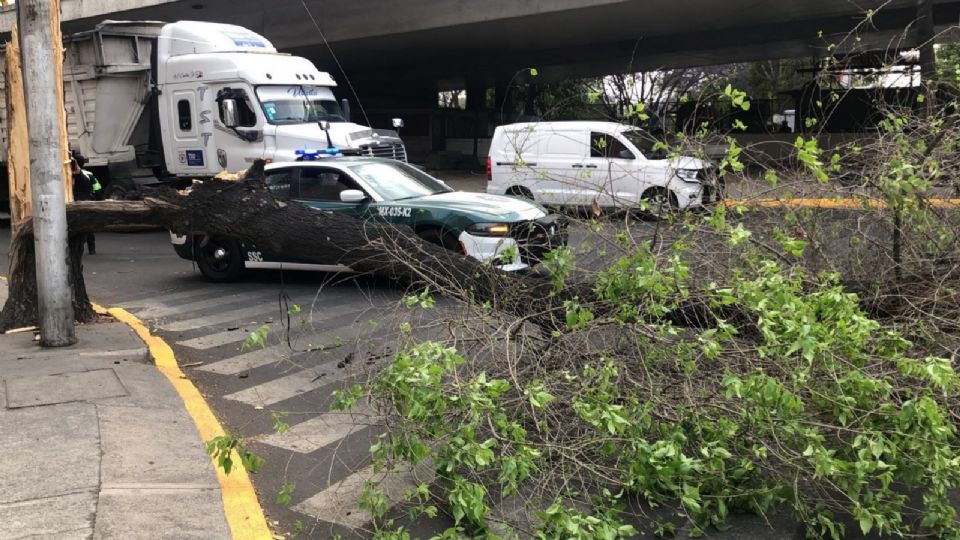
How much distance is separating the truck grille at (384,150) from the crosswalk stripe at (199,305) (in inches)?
199

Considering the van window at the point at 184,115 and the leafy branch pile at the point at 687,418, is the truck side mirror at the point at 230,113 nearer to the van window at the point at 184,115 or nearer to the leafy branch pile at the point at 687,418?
the van window at the point at 184,115

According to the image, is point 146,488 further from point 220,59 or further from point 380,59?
point 380,59

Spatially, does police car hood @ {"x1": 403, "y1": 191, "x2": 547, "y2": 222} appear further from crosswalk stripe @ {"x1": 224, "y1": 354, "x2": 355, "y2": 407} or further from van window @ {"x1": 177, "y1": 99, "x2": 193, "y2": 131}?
van window @ {"x1": 177, "y1": 99, "x2": 193, "y2": 131}

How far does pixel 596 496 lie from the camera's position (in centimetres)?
379

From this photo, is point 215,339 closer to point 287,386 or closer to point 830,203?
point 287,386

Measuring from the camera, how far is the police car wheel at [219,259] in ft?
34.7

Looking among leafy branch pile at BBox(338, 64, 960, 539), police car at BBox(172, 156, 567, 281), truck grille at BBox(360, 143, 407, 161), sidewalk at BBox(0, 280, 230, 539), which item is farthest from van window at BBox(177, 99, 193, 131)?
leafy branch pile at BBox(338, 64, 960, 539)

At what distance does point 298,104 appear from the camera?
14.6 m

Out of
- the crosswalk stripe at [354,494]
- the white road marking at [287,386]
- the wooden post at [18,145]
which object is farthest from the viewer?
the wooden post at [18,145]

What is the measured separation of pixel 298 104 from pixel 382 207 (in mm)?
6041

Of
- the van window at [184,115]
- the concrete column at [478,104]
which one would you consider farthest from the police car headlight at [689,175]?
the concrete column at [478,104]

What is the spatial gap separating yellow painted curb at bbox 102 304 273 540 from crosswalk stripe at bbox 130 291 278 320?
0.65 meters

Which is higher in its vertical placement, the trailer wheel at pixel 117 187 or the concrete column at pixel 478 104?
the concrete column at pixel 478 104

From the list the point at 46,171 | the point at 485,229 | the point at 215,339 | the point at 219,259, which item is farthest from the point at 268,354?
the point at 219,259
